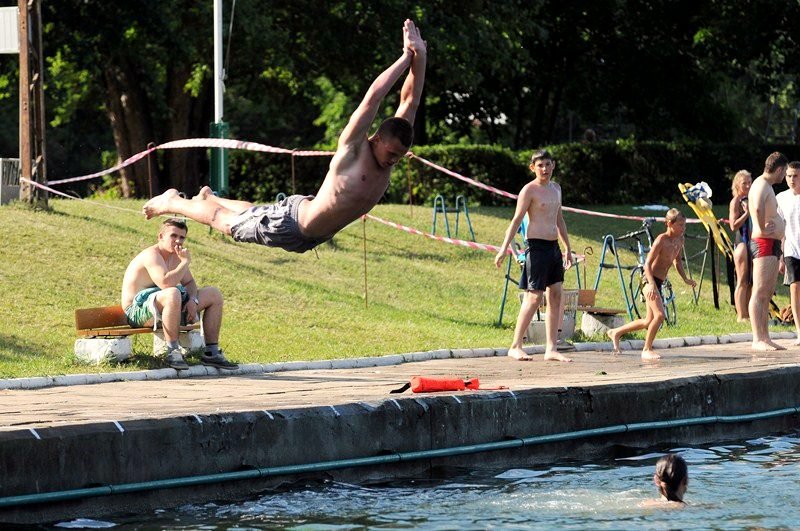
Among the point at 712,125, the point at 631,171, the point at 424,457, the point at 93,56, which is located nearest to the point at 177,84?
the point at 93,56

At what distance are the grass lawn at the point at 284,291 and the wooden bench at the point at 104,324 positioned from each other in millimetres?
289

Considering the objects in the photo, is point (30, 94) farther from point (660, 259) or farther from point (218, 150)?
point (660, 259)

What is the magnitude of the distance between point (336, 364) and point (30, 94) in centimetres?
863

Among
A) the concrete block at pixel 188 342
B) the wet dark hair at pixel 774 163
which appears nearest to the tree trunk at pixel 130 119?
the concrete block at pixel 188 342

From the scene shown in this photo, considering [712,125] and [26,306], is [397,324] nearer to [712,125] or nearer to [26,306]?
[26,306]

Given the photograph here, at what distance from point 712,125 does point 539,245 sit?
29.2m

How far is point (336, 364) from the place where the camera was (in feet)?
46.6

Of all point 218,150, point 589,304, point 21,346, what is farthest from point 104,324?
point 218,150

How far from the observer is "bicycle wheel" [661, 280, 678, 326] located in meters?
18.8

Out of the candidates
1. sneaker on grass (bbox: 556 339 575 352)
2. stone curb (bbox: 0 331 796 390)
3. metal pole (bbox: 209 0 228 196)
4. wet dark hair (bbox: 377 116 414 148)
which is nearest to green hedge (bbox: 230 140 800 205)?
metal pole (bbox: 209 0 228 196)

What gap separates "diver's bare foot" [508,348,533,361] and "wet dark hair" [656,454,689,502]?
556cm

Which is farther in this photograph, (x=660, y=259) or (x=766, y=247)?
(x=766, y=247)

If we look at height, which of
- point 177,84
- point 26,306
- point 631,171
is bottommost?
point 26,306

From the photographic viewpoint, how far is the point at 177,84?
34.4 metres
